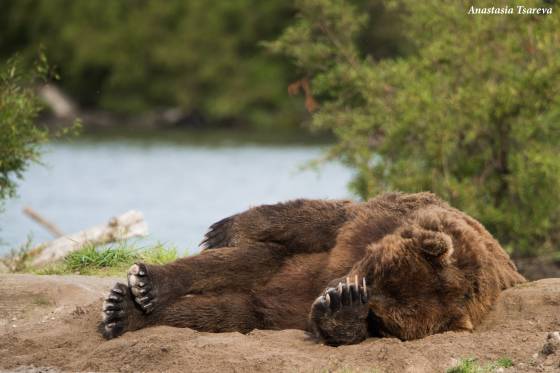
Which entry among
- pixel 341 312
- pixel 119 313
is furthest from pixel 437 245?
pixel 119 313

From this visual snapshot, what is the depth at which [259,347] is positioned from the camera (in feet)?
16.0

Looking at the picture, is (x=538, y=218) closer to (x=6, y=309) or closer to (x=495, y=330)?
(x=495, y=330)

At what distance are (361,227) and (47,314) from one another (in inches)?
89.0

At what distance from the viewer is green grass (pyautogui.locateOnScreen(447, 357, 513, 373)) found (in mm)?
4434

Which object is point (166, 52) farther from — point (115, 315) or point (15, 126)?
point (115, 315)

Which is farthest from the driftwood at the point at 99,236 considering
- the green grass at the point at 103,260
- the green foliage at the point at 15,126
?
the green grass at the point at 103,260

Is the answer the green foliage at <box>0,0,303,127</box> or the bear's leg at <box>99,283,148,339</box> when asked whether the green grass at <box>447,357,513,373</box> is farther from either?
the green foliage at <box>0,0,303,127</box>

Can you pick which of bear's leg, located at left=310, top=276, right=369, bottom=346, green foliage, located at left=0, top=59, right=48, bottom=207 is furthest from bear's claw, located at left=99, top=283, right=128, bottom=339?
green foliage, located at left=0, top=59, right=48, bottom=207

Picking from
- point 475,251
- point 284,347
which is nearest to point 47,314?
point 284,347

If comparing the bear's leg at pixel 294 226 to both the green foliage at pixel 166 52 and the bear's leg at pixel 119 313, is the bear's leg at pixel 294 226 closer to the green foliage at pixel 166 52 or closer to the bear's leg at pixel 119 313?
the bear's leg at pixel 119 313

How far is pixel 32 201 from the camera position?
79.2ft

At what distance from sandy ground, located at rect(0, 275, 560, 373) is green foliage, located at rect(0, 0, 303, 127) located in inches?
1675

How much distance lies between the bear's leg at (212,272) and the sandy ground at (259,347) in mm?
271

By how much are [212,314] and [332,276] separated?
31.3 inches
